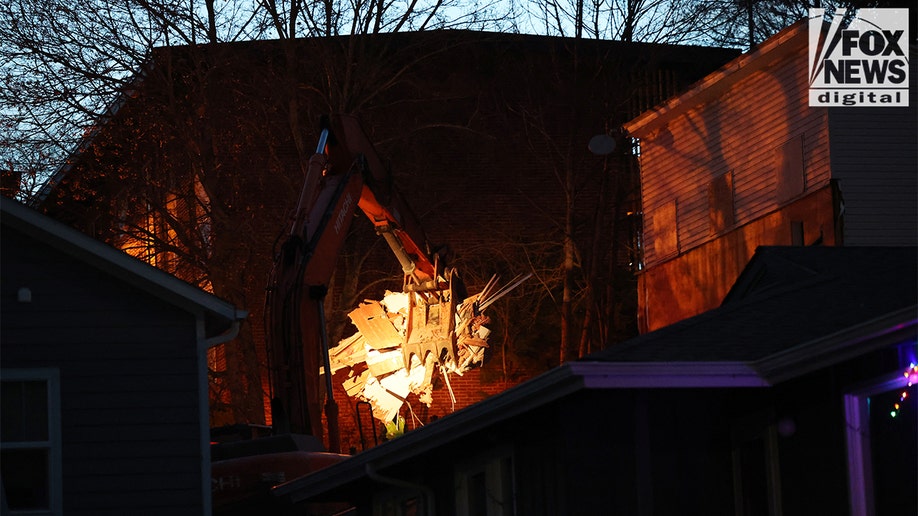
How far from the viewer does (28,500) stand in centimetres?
1527

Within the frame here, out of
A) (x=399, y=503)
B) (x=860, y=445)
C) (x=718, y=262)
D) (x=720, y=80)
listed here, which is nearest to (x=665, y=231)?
(x=718, y=262)

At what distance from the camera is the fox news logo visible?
89.5ft

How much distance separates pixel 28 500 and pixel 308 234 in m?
7.49

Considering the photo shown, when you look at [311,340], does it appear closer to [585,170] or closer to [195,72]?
[195,72]

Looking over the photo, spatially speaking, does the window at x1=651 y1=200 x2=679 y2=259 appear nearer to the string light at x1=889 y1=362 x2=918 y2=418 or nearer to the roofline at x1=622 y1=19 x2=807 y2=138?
the roofline at x1=622 y1=19 x2=807 y2=138

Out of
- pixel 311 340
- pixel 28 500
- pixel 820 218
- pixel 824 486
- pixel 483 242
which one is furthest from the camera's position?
pixel 483 242

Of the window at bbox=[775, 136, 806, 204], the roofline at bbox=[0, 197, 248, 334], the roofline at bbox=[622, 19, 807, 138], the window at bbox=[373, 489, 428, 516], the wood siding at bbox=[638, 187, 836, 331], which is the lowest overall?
the window at bbox=[373, 489, 428, 516]

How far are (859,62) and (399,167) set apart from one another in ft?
36.2

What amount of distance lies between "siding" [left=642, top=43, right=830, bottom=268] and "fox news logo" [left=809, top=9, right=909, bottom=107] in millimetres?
419

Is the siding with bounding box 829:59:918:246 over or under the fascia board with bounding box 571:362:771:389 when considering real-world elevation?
over

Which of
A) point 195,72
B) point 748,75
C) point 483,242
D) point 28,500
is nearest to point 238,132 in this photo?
point 195,72

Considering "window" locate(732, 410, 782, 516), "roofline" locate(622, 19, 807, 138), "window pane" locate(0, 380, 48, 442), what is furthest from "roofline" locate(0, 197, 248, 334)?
"roofline" locate(622, 19, 807, 138)

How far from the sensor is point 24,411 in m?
15.4

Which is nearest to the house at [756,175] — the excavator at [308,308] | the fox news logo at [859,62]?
the fox news logo at [859,62]
